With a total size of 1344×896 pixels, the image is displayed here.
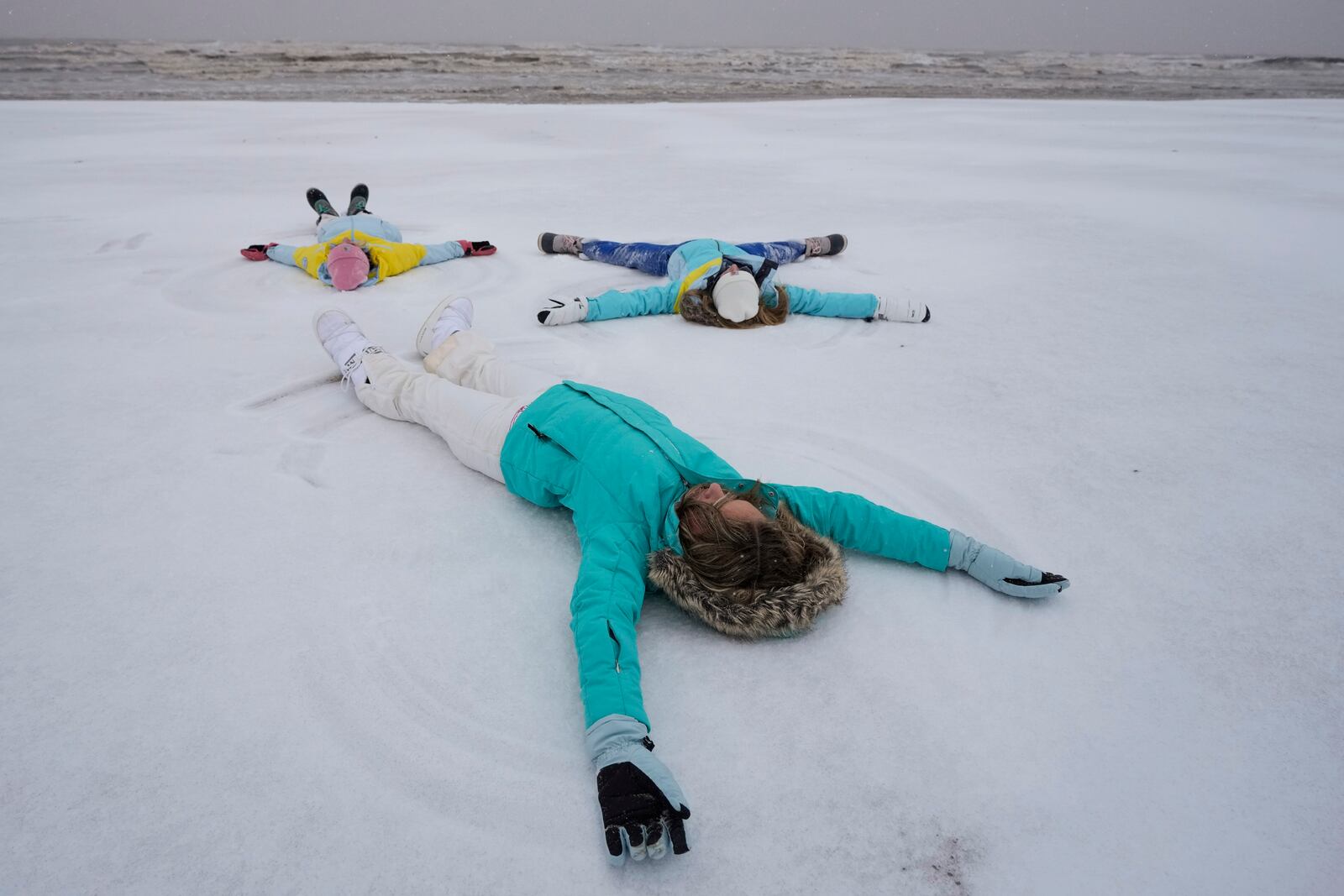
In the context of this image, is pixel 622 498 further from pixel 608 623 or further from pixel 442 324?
pixel 442 324

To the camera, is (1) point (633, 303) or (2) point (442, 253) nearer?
(1) point (633, 303)

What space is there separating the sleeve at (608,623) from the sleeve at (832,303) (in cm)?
229

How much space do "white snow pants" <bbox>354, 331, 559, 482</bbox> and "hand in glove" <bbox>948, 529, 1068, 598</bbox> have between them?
1446mm

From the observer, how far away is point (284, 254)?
430cm

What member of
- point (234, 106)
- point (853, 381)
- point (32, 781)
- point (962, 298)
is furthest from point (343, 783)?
point (234, 106)

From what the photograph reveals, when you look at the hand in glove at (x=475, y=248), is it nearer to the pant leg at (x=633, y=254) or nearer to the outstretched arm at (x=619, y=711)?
the pant leg at (x=633, y=254)

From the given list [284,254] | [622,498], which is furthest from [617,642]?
[284,254]

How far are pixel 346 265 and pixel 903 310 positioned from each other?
294 centimetres

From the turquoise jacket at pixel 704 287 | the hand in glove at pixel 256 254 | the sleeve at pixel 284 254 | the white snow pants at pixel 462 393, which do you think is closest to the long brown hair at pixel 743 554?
the white snow pants at pixel 462 393

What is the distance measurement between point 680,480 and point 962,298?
2.80 metres

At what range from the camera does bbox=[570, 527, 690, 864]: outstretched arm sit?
1.43 metres

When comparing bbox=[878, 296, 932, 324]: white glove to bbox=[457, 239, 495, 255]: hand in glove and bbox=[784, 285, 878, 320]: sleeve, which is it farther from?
bbox=[457, 239, 495, 255]: hand in glove

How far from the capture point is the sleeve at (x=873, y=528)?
216 cm

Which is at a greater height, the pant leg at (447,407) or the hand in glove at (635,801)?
the pant leg at (447,407)
